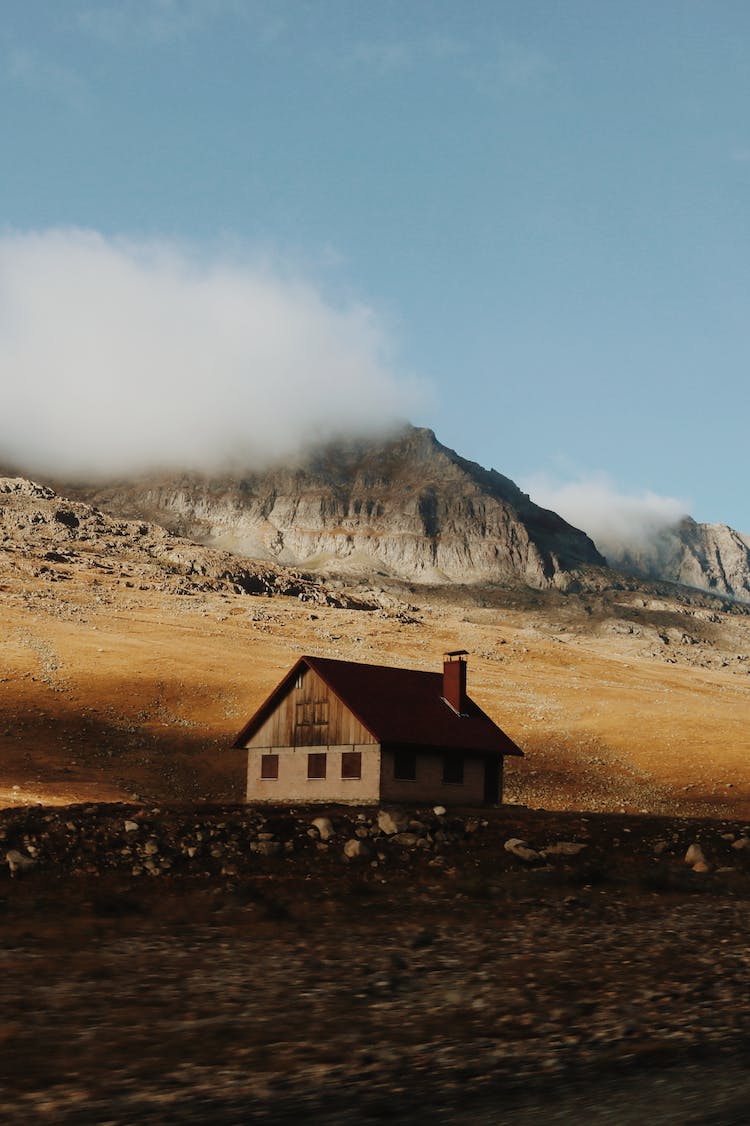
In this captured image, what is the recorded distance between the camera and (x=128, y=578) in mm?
199750

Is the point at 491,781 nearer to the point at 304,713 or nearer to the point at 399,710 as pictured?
the point at 399,710

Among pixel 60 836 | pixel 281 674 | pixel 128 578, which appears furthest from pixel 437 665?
pixel 60 836

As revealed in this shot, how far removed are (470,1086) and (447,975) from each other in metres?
5.83

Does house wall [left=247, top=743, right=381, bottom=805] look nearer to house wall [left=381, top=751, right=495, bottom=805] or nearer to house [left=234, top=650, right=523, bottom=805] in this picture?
house [left=234, top=650, right=523, bottom=805]

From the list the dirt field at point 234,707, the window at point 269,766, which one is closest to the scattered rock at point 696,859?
the window at point 269,766

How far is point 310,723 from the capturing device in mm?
49500

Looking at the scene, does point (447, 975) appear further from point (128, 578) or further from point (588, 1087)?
point (128, 578)

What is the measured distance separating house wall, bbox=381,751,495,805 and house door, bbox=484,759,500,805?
1.09 ft

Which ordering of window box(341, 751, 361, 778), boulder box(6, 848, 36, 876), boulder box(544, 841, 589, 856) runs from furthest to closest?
window box(341, 751, 361, 778) < boulder box(544, 841, 589, 856) < boulder box(6, 848, 36, 876)

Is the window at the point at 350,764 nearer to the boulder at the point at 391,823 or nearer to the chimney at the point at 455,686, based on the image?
the chimney at the point at 455,686

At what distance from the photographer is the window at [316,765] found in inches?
1922

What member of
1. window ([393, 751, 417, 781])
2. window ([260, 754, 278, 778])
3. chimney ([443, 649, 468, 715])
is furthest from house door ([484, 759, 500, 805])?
window ([260, 754, 278, 778])

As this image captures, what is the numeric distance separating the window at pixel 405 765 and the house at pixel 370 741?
0.04m

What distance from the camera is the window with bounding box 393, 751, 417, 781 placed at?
47031mm
